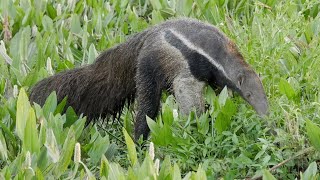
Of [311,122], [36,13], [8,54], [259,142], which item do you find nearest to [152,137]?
[259,142]

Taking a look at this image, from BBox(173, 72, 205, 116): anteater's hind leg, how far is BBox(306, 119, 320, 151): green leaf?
1.00m

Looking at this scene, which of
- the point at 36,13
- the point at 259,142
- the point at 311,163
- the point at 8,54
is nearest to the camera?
the point at 311,163

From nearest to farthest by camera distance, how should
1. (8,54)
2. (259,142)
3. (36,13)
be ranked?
1. (259,142)
2. (8,54)
3. (36,13)

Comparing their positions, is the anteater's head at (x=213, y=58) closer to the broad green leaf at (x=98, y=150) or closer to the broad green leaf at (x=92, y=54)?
the broad green leaf at (x=98, y=150)

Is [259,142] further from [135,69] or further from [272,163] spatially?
[135,69]

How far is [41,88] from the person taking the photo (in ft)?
23.0

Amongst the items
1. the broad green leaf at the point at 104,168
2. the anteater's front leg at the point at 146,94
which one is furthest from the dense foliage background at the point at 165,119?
the anteater's front leg at the point at 146,94

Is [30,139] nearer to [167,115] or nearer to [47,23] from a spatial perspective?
[167,115]

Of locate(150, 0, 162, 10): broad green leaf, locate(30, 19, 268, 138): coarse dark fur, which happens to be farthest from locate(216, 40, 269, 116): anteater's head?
locate(150, 0, 162, 10): broad green leaf

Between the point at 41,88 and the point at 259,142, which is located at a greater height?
the point at 41,88

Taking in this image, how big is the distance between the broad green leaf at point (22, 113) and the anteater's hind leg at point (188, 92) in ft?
3.90

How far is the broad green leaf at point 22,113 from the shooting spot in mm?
5844

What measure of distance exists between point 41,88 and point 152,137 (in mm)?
1027

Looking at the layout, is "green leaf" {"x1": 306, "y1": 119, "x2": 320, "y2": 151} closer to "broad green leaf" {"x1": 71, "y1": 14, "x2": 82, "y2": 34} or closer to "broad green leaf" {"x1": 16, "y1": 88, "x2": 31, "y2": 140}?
"broad green leaf" {"x1": 16, "y1": 88, "x2": 31, "y2": 140}
